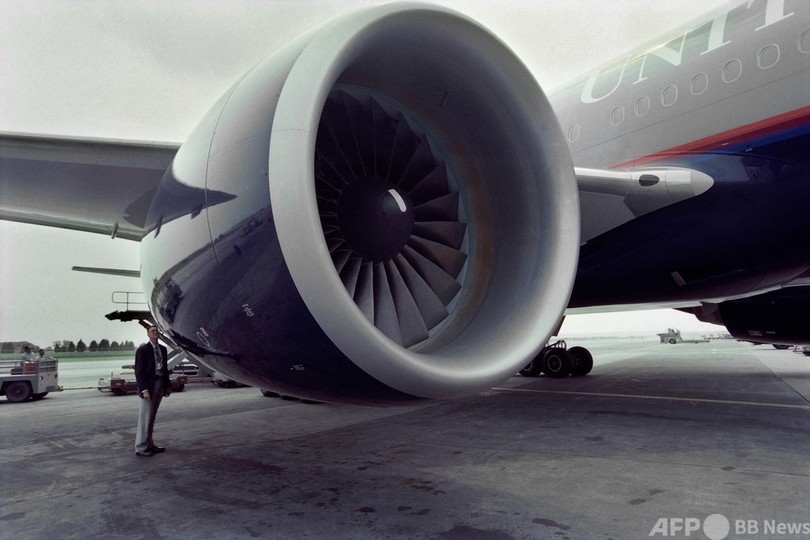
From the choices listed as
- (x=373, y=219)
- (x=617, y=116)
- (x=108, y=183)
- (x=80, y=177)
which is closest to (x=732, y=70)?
(x=617, y=116)

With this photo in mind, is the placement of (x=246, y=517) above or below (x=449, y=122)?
below

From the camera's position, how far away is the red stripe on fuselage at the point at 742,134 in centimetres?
361

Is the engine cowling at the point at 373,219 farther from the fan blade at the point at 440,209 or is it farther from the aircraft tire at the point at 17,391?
the aircraft tire at the point at 17,391

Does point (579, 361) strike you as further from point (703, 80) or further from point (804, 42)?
point (804, 42)

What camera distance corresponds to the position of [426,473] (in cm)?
309

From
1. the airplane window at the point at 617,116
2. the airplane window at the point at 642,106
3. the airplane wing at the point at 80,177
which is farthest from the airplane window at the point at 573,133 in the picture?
the airplane wing at the point at 80,177

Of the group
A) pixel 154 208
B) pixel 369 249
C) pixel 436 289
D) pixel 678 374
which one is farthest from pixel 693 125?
pixel 678 374

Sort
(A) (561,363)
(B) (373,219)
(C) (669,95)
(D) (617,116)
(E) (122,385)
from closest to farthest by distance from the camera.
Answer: (B) (373,219) < (C) (669,95) < (D) (617,116) < (E) (122,385) < (A) (561,363)

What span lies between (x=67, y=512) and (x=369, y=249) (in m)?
2.08

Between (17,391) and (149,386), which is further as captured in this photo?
(17,391)

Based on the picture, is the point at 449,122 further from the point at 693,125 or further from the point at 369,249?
the point at 693,125

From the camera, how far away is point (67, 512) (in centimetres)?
258

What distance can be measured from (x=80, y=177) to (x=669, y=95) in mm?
4804

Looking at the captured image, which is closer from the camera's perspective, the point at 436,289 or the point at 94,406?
the point at 436,289
